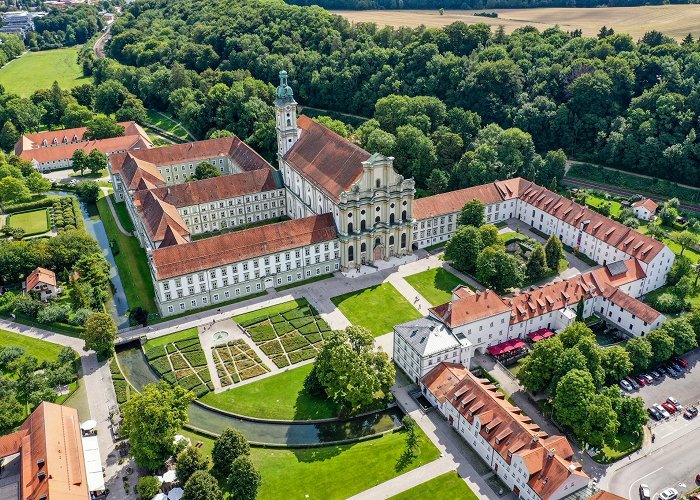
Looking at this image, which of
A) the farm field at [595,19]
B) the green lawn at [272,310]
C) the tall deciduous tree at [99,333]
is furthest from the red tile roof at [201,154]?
the farm field at [595,19]

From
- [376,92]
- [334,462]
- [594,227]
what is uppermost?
[376,92]

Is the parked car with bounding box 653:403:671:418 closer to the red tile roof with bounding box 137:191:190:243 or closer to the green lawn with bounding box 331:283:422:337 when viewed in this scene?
the green lawn with bounding box 331:283:422:337

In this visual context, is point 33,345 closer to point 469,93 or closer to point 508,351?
point 508,351

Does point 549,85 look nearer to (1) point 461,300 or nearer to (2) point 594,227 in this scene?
(2) point 594,227

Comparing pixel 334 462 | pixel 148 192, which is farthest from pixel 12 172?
pixel 334 462

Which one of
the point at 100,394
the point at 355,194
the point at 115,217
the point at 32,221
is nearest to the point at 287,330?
the point at 355,194

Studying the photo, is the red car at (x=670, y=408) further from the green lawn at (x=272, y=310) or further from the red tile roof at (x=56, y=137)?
the red tile roof at (x=56, y=137)
